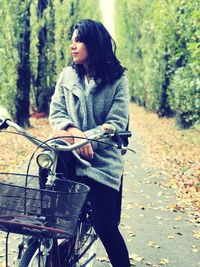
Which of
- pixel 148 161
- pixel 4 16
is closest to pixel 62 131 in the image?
pixel 148 161

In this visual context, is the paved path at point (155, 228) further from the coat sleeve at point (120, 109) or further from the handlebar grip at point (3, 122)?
the handlebar grip at point (3, 122)

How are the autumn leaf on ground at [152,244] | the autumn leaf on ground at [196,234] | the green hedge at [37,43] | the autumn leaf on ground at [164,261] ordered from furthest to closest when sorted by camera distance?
1. the green hedge at [37,43]
2. the autumn leaf on ground at [196,234]
3. the autumn leaf on ground at [152,244]
4. the autumn leaf on ground at [164,261]

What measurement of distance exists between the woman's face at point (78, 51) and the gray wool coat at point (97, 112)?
122 mm

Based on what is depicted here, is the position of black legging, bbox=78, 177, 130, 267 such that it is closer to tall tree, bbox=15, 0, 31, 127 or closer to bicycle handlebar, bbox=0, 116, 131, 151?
bicycle handlebar, bbox=0, 116, 131, 151

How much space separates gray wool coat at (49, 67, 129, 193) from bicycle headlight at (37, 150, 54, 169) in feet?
1.51

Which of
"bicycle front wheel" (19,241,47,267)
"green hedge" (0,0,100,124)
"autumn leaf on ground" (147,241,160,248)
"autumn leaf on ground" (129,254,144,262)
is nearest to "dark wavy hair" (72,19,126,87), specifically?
"bicycle front wheel" (19,241,47,267)

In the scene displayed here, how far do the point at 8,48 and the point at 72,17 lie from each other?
8709mm

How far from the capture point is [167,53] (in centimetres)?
1820

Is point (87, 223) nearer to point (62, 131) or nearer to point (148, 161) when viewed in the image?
point (62, 131)

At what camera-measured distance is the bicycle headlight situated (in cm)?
275

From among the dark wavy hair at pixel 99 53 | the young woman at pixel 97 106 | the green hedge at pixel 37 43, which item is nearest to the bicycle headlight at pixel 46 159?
the young woman at pixel 97 106

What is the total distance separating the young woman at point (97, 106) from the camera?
10.5ft

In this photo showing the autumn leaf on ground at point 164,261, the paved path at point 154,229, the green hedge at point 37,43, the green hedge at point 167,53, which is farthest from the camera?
the green hedge at point 37,43

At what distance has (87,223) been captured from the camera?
138 inches
